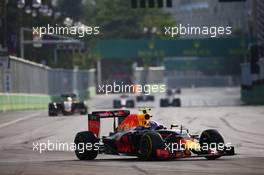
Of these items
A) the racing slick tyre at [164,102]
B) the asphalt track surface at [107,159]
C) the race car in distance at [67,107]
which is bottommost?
the asphalt track surface at [107,159]

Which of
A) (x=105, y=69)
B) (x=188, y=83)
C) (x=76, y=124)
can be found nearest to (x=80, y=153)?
(x=76, y=124)

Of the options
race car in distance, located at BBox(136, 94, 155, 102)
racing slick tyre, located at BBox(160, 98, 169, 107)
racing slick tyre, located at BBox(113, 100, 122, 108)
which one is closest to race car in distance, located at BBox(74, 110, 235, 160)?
racing slick tyre, located at BBox(113, 100, 122, 108)

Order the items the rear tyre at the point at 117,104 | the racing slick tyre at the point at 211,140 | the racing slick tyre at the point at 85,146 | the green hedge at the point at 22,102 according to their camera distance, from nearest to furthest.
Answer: the racing slick tyre at the point at 211,140, the racing slick tyre at the point at 85,146, the green hedge at the point at 22,102, the rear tyre at the point at 117,104

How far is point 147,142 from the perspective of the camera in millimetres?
20531

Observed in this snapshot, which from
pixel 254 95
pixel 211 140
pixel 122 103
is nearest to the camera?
pixel 211 140

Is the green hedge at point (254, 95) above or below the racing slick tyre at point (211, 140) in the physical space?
above

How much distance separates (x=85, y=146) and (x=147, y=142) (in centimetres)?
173

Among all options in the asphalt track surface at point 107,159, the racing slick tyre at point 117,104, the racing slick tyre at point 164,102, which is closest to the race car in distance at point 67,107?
the asphalt track surface at point 107,159

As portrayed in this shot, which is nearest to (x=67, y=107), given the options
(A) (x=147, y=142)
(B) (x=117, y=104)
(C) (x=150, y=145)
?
(B) (x=117, y=104)

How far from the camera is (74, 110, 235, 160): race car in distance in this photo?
2055 cm

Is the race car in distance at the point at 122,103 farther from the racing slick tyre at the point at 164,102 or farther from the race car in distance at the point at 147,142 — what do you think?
the race car in distance at the point at 147,142

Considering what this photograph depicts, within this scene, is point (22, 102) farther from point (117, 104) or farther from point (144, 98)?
point (144, 98)

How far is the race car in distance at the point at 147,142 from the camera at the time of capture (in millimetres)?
20547

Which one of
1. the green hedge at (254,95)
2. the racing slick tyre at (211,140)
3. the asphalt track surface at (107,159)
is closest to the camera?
the asphalt track surface at (107,159)
